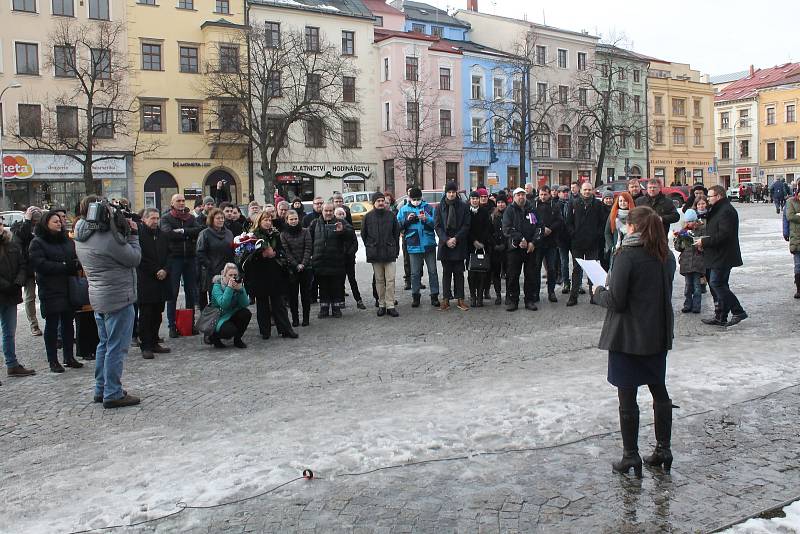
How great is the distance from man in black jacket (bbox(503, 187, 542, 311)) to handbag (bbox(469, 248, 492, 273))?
374mm

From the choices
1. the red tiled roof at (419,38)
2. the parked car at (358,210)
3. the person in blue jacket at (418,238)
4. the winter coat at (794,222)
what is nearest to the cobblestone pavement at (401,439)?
the person in blue jacket at (418,238)

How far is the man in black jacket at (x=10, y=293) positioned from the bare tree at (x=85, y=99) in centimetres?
3342

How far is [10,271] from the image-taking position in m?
8.48

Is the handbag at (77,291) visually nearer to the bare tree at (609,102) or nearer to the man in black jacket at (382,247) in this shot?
the man in black jacket at (382,247)

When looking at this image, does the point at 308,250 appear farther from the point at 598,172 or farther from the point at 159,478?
the point at 598,172

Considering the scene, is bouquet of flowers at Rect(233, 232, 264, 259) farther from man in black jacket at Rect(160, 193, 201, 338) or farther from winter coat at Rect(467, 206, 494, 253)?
winter coat at Rect(467, 206, 494, 253)

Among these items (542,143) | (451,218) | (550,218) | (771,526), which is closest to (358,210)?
(550,218)

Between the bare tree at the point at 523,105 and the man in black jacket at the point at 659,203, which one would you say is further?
the bare tree at the point at 523,105

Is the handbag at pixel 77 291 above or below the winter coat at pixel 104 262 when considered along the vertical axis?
below

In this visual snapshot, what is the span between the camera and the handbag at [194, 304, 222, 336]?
9789 mm

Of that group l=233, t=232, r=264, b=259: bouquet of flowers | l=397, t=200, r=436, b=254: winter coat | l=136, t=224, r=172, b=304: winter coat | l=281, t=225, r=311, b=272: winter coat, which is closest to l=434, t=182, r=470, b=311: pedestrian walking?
l=397, t=200, r=436, b=254: winter coat

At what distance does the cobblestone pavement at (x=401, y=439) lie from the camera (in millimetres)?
4617

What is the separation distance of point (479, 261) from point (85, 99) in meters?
36.7

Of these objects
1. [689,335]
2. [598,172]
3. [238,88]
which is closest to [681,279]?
[689,335]
